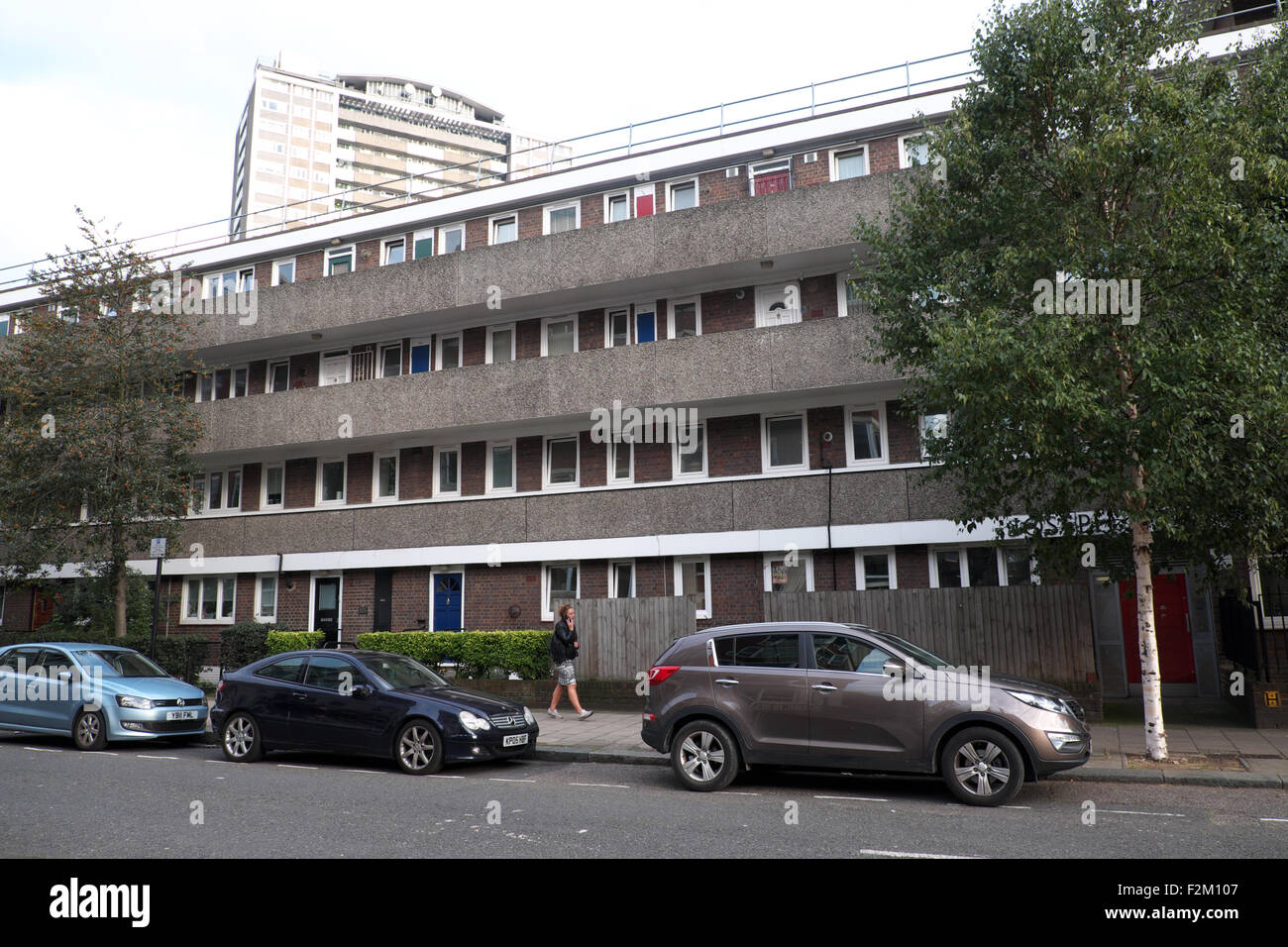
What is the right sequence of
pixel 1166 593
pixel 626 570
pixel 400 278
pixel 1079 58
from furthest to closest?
pixel 400 278 < pixel 626 570 < pixel 1166 593 < pixel 1079 58

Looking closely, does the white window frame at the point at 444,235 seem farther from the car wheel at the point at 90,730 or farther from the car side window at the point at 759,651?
the car side window at the point at 759,651

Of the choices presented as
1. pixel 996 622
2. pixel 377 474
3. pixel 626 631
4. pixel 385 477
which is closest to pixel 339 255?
pixel 377 474

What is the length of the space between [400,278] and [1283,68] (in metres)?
17.5

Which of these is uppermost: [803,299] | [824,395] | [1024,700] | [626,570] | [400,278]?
[400,278]

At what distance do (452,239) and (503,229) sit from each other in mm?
1512

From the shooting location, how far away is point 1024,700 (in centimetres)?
876

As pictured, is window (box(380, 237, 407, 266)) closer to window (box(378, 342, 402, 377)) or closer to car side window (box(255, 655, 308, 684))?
window (box(378, 342, 402, 377))

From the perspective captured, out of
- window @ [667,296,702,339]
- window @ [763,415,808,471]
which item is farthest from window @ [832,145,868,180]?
window @ [763,415,808,471]

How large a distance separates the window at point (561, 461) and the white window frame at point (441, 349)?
10.9 ft

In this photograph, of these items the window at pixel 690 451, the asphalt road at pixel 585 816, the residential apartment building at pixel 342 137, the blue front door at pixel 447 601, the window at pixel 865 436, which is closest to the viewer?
the asphalt road at pixel 585 816

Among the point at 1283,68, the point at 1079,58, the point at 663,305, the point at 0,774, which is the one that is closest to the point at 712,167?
the point at 663,305

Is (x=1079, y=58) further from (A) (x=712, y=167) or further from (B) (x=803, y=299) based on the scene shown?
(A) (x=712, y=167)

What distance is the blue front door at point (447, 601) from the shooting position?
2144cm

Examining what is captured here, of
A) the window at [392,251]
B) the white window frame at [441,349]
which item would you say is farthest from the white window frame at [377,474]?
the window at [392,251]
